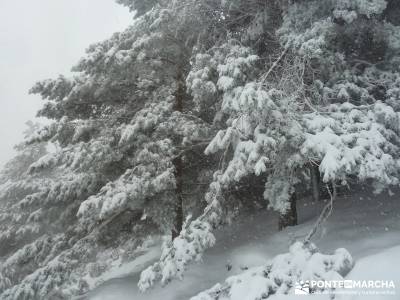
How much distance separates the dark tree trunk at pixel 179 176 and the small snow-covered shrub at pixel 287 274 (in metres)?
3.84

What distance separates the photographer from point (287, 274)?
616cm

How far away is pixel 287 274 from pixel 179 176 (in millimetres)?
5054

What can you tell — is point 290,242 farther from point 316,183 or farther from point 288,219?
point 316,183

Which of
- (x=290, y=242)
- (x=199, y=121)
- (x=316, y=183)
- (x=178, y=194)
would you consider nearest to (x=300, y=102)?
(x=290, y=242)

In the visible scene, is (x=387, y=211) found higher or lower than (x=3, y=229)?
lower

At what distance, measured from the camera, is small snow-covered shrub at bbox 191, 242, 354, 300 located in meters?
5.82

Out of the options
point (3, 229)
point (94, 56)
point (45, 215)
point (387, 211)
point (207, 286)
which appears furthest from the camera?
point (3, 229)

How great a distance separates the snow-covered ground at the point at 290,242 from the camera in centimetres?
737

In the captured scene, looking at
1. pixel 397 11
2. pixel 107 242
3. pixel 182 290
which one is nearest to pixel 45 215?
pixel 107 242

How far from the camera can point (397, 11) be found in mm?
9234

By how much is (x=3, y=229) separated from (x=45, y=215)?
6259 millimetres

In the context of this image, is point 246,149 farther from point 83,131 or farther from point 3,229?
point 3,229

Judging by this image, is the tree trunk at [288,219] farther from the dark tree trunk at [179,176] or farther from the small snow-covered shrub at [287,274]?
the small snow-covered shrub at [287,274]

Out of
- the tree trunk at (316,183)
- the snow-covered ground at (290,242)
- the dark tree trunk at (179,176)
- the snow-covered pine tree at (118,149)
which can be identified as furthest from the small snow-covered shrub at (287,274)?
the tree trunk at (316,183)
